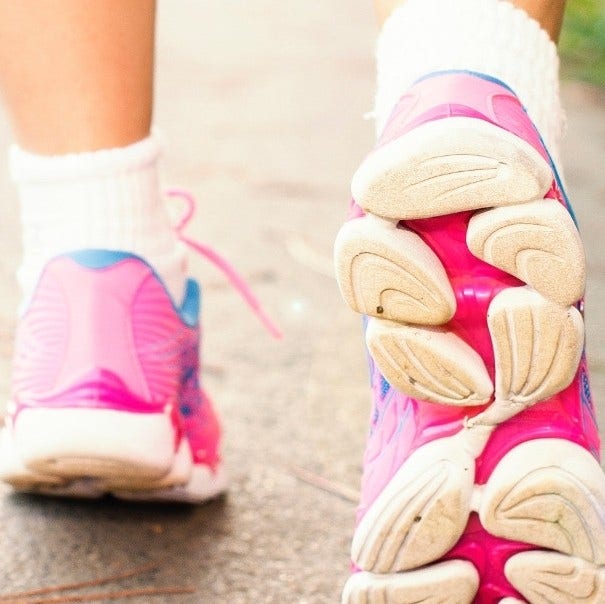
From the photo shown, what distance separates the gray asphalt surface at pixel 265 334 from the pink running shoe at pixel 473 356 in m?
Answer: 0.23

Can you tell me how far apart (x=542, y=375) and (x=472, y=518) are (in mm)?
103

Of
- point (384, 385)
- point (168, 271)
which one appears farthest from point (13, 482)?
point (384, 385)

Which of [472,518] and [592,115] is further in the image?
[592,115]

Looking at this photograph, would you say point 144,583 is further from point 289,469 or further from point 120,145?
point 120,145

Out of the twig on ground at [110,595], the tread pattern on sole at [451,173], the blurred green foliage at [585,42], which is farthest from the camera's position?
the blurred green foliage at [585,42]

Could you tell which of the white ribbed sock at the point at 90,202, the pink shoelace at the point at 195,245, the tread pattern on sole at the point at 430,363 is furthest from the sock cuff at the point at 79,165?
the tread pattern on sole at the point at 430,363

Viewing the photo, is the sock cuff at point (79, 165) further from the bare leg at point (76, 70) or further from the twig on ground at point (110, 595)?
the twig on ground at point (110, 595)

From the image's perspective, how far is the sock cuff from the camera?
1.04 m

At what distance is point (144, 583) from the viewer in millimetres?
974

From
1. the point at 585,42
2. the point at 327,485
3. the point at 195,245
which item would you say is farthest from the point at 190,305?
the point at 585,42

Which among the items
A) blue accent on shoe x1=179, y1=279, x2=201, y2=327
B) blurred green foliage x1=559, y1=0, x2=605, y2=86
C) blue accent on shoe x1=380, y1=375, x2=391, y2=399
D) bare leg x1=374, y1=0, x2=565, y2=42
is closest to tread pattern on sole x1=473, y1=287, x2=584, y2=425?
blue accent on shoe x1=380, y1=375, x2=391, y2=399

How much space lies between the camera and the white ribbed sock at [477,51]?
79cm

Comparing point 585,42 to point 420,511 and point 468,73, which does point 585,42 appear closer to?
point 468,73

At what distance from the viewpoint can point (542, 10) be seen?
33.8 inches
